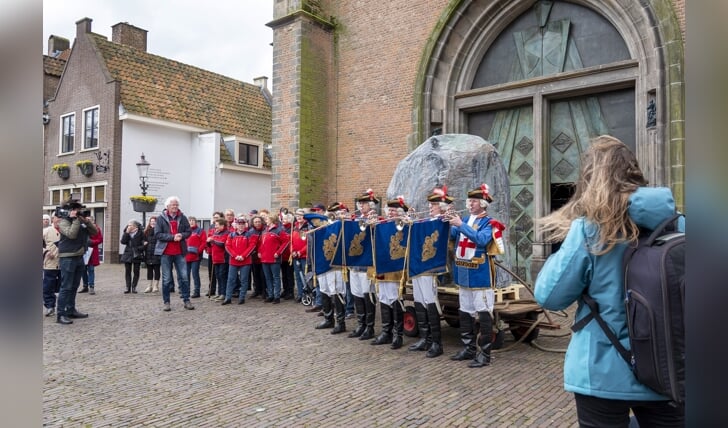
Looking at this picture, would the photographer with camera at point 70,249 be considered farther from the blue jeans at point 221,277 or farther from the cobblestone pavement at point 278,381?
the blue jeans at point 221,277

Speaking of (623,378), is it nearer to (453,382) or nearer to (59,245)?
(453,382)

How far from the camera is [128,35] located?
28.3 m

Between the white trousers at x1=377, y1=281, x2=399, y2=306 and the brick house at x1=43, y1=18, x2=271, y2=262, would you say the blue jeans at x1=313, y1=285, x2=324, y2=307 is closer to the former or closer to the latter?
the white trousers at x1=377, y1=281, x2=399, y2=306

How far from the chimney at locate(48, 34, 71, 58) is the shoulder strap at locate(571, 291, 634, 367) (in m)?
38.3

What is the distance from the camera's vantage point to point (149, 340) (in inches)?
298

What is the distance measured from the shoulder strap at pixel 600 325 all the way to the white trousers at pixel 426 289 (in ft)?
14.4

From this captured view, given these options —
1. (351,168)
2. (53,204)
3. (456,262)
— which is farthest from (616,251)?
(53,204)

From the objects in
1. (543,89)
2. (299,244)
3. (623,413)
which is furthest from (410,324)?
(543,89)

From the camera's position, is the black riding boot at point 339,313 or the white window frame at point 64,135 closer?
the black riding boot at point 339,313

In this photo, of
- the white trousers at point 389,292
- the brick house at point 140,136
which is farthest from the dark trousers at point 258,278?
the brick house at point 140,136

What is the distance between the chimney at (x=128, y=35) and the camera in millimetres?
28047

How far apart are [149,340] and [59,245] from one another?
308 cm

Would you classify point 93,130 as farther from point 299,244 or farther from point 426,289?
point 426,289

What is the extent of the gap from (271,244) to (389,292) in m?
4.75
